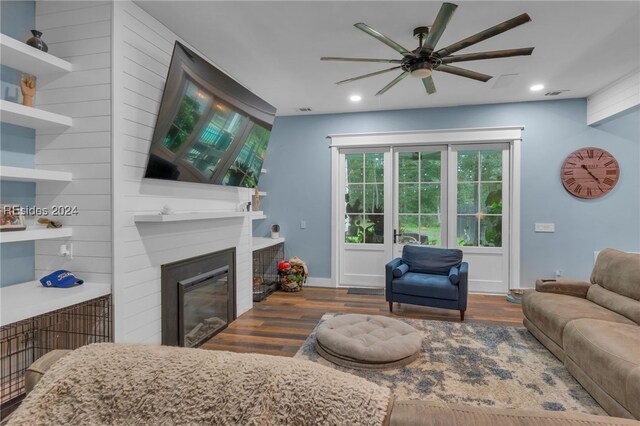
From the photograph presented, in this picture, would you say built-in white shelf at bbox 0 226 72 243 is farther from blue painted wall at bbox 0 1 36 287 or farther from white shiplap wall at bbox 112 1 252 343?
white shiplap wall at bbox 112 1 252 343

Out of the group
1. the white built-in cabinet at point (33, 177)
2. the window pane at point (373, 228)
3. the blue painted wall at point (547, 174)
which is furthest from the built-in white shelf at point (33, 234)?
the window pane at point (373, 228)

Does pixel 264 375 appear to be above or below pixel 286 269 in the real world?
above

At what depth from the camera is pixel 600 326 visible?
2299 millimetres

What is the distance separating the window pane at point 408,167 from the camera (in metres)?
5.05

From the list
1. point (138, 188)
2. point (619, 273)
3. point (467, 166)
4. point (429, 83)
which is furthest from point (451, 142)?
point (138, 188)

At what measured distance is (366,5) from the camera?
246 centimetres

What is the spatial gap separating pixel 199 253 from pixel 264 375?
2671 millimetres

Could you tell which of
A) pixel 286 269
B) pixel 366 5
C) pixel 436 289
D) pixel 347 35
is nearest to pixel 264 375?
pixel 366 5

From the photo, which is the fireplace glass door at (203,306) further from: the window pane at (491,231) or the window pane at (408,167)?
the window pane at (491,231)

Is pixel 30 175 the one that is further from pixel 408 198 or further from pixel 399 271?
pixel 408 198

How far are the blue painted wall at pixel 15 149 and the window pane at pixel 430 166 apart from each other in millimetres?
4542

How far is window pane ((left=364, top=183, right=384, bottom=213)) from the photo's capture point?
5.16m

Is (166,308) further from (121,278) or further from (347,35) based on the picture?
(347,35)

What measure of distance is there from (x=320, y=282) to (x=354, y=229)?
102 centimetres
